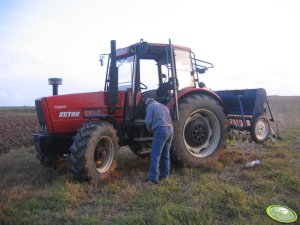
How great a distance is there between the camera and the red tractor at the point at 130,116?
6156mm

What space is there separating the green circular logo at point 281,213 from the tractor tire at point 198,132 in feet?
8.33

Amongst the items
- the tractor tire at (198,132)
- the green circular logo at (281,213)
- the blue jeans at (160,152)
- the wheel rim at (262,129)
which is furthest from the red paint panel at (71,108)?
the green circular logo at (281,213)

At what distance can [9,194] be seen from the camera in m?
5.32

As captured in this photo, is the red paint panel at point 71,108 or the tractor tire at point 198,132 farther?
the tractor tire at point 198,132

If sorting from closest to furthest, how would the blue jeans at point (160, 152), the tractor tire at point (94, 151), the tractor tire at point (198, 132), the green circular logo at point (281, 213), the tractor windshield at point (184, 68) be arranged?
the green circular logo at point (281, 213) < the tractor tire at point (94, 151) < the blue jeans at point (160, 152) < the tractor tire at point (198, 132) < the tractor windshield at point (184, 68)

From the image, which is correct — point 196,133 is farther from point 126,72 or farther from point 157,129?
point 126,72

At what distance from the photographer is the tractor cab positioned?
22.5 feet

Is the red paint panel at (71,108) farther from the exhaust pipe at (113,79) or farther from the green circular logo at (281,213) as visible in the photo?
the green circular logo at (281,213)

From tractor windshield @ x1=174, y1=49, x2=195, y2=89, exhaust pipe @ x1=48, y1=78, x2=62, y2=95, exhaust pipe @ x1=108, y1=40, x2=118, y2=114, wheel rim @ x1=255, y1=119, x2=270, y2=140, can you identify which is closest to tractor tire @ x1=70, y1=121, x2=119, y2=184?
exhaust pipe @ x1=108, y1=40, x2=118, y2=114

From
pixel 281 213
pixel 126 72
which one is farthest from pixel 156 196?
pixel 126 72

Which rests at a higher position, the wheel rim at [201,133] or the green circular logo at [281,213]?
the wheel rim at [201,133]

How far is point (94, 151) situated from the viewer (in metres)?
5.96

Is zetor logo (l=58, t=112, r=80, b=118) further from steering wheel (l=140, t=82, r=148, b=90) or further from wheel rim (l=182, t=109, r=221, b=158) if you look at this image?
wheel rim (l=182, t=109, r=221, b=158)

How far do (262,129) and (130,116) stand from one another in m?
3.35
